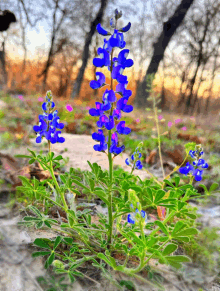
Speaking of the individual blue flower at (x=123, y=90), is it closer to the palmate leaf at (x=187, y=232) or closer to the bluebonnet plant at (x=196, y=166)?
the palmate leaf at (x=187, y=232)

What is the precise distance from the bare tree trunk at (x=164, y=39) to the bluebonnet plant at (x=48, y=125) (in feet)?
32.3

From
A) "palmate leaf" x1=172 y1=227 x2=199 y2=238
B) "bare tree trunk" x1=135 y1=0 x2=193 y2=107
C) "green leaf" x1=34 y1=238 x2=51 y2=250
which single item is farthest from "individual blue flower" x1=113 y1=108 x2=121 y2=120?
"bare tree trunk" x1=135 y1=0 x2=193 y2=107

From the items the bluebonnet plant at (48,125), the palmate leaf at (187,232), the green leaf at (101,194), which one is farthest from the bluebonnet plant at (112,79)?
the palmate leaf at (187,232)

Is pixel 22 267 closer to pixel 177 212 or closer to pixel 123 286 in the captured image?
pixel 123 286

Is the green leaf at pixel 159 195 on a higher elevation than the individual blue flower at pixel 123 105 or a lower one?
lower

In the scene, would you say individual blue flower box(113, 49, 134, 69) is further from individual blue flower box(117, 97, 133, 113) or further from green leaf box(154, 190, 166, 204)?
green leaf box(154, 190, 166, 204)

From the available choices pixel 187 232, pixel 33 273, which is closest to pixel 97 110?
pixel 187 232

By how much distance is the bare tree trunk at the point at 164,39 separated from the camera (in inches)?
428

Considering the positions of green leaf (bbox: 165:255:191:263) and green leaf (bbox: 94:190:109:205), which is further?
green leaf (bbox: 94:190:109:205)

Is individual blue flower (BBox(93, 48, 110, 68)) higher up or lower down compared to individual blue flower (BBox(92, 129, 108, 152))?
higher up

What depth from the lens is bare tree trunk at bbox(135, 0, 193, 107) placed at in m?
10.9

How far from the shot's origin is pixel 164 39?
11195 mm

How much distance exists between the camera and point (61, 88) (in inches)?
898

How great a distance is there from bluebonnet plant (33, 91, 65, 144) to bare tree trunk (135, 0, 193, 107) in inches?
388
